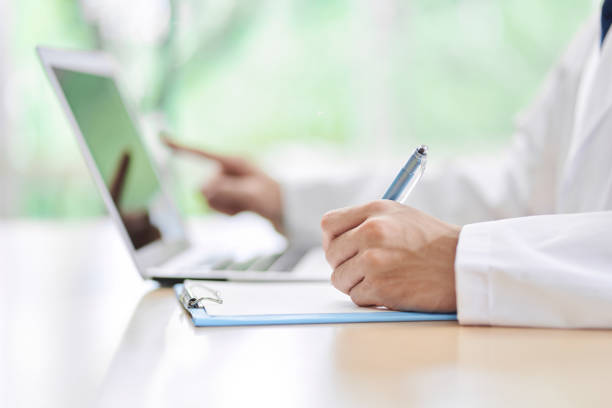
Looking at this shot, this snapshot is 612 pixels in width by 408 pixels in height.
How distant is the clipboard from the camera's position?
60 cm

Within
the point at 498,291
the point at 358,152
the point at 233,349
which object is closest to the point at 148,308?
the point at 233,349

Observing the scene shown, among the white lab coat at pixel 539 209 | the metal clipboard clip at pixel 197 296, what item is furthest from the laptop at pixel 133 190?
the white lab coat at pixel 539 209

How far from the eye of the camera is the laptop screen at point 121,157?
855 mm

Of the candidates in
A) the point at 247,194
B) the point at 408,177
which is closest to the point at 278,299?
the point at 408,177

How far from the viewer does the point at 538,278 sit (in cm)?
60

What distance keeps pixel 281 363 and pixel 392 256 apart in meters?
0.18

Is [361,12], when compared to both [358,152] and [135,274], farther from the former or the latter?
[135,274]

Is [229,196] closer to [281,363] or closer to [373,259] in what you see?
[373,259]

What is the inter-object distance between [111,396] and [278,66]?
3.64 meters

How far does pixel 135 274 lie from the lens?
3.08 feet

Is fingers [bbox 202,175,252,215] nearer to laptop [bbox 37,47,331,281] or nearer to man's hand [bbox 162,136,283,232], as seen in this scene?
man's hand [bbox 162,136,283,232]

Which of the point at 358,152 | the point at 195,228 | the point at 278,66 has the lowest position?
the point at 358,152

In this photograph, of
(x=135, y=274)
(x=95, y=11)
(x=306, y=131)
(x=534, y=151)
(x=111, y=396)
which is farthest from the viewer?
(x=306, y=131)

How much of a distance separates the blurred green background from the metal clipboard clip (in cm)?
303
